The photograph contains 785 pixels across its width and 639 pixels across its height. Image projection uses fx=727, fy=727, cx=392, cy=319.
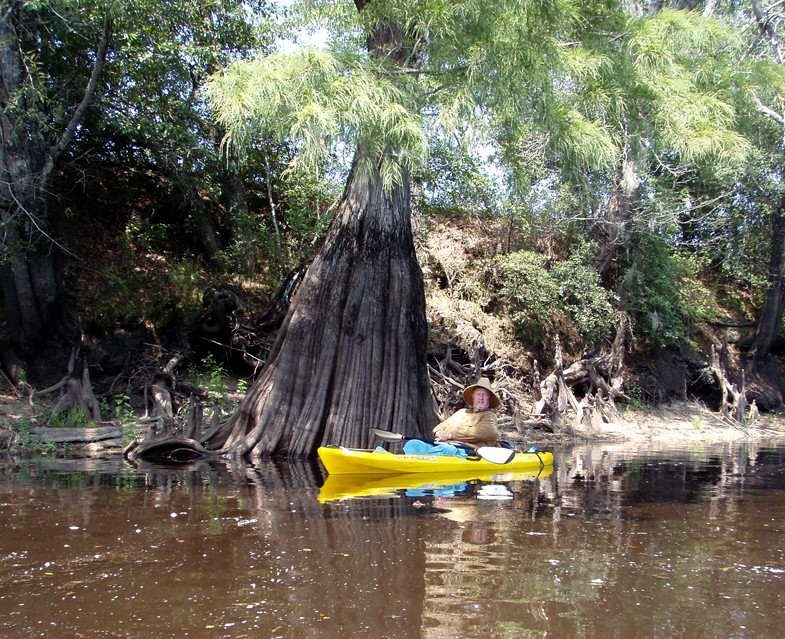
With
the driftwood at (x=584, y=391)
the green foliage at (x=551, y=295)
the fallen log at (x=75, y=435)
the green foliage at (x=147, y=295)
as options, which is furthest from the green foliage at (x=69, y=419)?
the green foliage at (x=551, y=295)

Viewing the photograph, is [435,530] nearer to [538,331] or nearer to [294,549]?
[294,549]

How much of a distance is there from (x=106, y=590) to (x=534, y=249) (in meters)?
15.5

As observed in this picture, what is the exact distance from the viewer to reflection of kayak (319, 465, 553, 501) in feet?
24.4

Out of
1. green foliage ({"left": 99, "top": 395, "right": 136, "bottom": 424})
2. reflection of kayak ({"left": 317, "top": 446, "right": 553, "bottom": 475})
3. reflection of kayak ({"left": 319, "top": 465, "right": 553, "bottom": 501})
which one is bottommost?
reflection of kayak ({"left": 319, "top": 465, "right": 553, "bottom": 501})

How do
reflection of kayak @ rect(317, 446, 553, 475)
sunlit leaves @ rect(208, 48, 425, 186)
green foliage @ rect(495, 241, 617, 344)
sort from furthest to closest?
green foliage @ rect(495, 241, 617, 344)
reflection of kayak @ rect(317, 446, 553, 475)
sunlit leaves @ rect(208, 48, 425, 186)

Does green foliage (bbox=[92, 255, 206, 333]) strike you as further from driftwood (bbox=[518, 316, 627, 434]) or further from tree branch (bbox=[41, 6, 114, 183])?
driftwood (bbox=[518, 316, 627, 434])

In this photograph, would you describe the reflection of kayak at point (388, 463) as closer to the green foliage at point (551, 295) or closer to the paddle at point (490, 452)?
the paddle at point (490, 452)

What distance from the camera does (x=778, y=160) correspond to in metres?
18.1

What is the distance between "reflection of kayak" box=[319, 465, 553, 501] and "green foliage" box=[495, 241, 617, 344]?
24.2ft

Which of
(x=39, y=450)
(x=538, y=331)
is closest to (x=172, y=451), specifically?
(x=39, y=450)

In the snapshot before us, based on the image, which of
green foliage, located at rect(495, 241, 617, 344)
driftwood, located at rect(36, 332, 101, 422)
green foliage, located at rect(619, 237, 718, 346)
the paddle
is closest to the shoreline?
green foliage, located at rect(619, 237, 718, 346)

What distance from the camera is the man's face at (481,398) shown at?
9742 millimetres

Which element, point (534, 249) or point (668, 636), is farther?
point (534, 249)

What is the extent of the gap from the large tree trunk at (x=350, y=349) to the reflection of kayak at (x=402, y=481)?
1693mm
